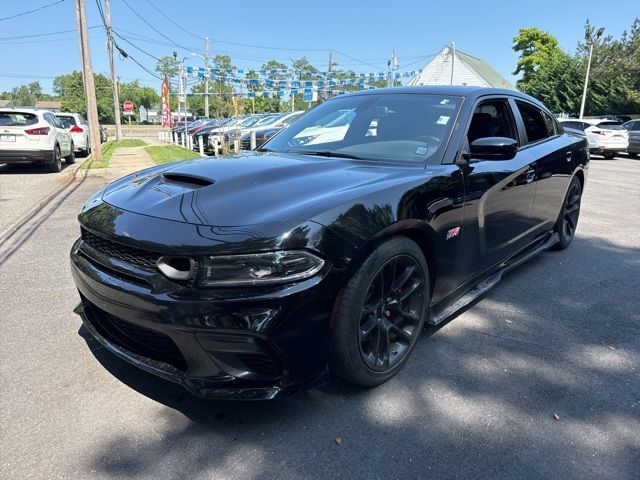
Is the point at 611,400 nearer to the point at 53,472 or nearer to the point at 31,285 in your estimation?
the point at 53,472

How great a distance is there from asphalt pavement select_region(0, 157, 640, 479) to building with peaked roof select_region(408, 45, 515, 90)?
48.7 m

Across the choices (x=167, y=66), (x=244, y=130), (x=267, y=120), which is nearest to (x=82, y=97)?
(x=167, y=66)

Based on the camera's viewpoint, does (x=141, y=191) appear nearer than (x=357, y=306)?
No

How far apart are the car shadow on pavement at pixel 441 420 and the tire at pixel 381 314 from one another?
0.54 ft

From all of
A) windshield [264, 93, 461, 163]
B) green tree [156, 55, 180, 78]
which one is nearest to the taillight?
windshield [264, 93, 461, 163]

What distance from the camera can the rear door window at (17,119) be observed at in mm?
11185

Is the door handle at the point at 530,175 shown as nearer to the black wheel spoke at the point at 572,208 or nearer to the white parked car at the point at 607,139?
the black wheel spoke at the point at 572,208

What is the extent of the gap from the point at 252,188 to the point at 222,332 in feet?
2.63

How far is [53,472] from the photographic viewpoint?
2029mm

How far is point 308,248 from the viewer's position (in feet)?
6.87

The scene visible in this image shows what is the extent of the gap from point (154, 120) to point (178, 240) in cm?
10364

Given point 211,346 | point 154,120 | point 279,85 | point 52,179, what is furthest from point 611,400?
point 154,120

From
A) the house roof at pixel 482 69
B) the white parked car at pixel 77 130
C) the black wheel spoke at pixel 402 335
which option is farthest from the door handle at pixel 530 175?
the house roof at pixel 482 69

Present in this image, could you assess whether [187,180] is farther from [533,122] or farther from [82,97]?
[82,97]
